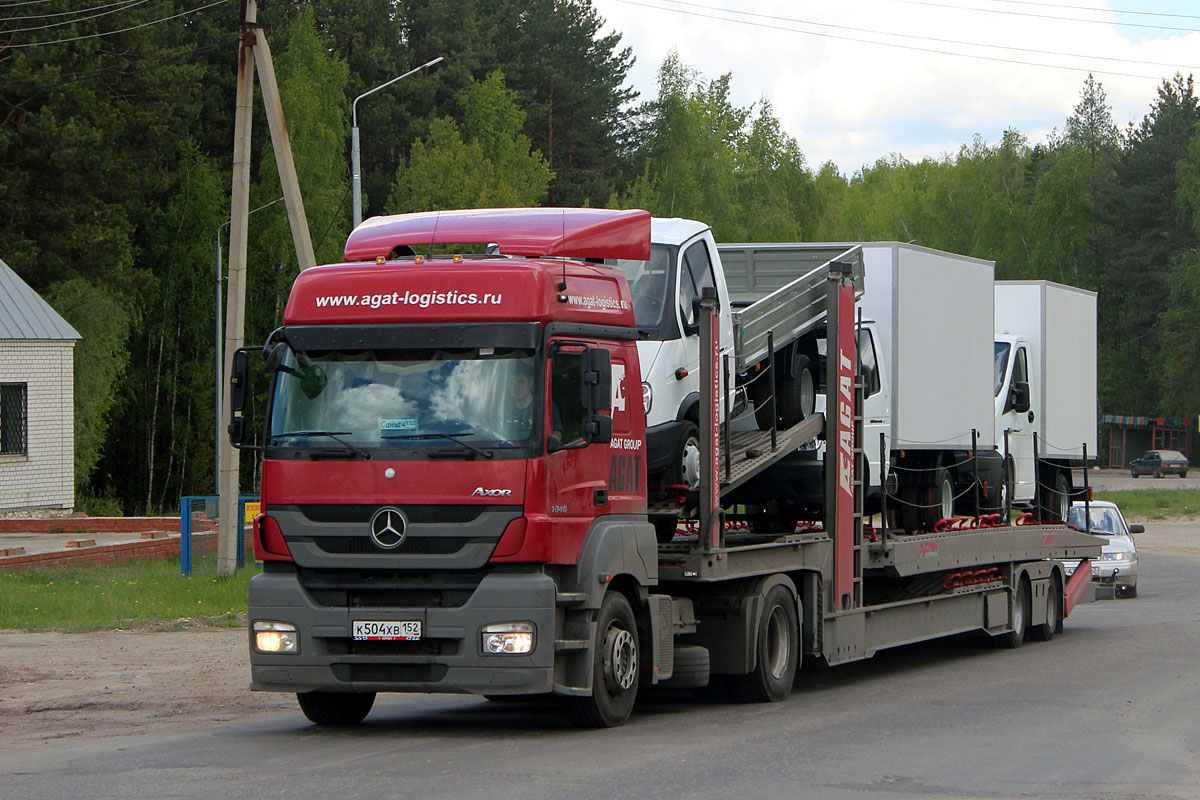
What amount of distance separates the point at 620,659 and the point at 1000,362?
408 inches

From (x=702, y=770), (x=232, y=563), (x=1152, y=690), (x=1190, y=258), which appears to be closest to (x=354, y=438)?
(x=702, y=770)

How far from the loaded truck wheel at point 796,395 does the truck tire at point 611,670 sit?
11.1ft

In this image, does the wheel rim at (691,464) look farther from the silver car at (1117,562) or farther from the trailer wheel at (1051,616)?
the silver car at (1117,562)

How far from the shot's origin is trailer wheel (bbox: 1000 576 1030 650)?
58.9 feet

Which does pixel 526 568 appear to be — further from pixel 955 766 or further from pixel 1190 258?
pixel 1190 258

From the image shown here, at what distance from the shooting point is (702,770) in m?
8.87

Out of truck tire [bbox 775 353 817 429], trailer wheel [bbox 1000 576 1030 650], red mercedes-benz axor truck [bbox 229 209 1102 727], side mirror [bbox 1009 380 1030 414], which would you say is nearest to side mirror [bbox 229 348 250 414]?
red mercedes-benz axor truck [bbox 229 209 1102 727]

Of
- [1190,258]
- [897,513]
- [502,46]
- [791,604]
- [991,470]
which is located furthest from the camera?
[1190,258]

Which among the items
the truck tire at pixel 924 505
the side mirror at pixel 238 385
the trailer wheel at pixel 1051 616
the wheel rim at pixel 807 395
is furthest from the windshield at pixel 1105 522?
the side mirror at pixel 238 385

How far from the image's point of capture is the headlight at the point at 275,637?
10008 mm

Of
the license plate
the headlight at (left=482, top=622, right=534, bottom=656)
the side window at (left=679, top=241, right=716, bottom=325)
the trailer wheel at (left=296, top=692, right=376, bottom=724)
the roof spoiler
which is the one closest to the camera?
the headlight at (left=482, top=622, right=534, bottom=656)

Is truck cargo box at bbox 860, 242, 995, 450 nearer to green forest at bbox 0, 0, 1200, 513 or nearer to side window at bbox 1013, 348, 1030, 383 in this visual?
side window at bbox 1013, 348, 1030, 383

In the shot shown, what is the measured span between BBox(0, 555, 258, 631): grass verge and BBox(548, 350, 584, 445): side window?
9.85 m

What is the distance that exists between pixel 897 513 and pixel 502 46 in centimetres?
5173
